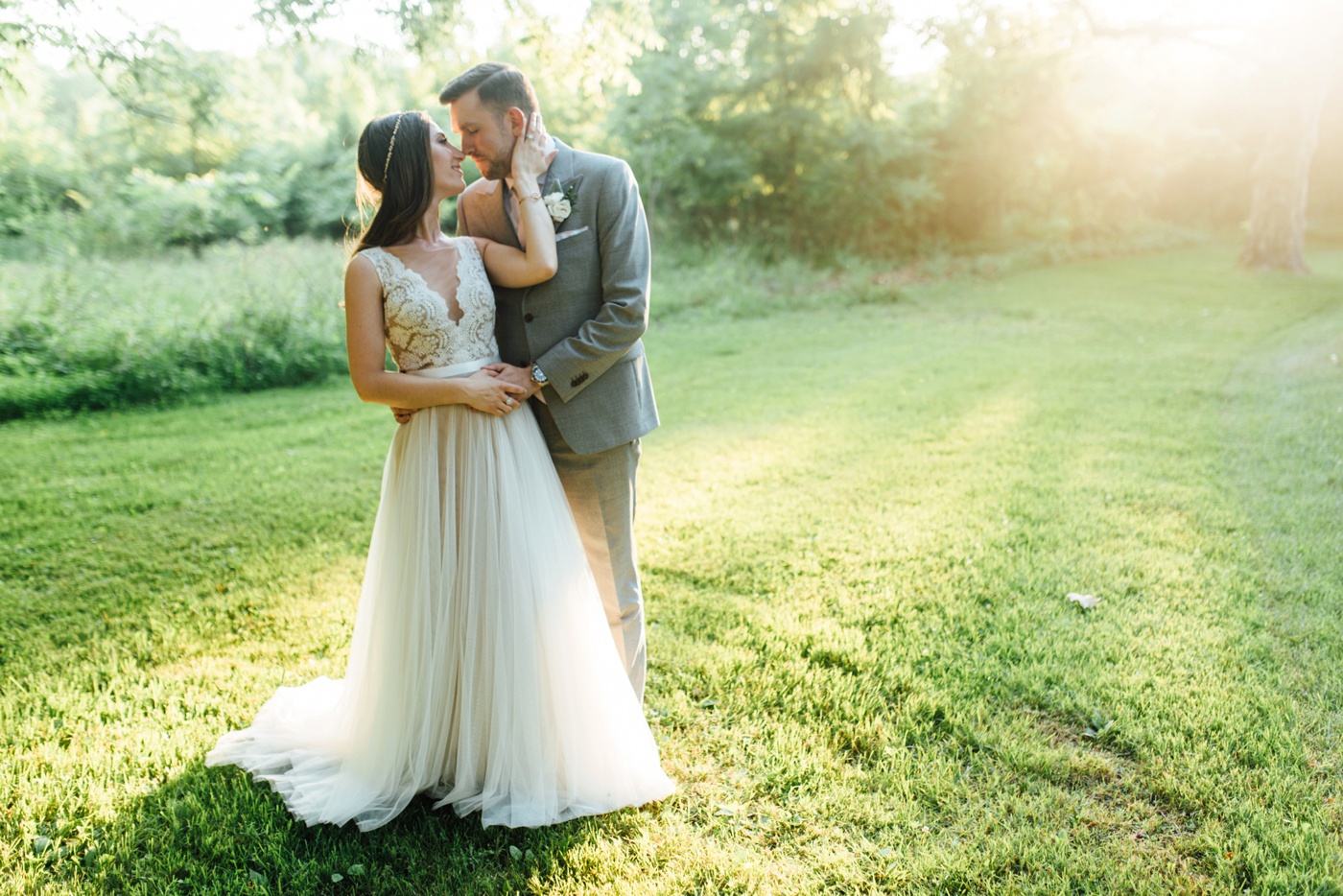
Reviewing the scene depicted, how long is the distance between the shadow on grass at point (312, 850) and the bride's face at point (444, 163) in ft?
7.18

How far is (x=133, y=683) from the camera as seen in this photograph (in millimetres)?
3723

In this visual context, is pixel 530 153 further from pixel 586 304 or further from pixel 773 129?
pixel 773 129

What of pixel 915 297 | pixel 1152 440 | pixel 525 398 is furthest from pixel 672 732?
pixel 915 297

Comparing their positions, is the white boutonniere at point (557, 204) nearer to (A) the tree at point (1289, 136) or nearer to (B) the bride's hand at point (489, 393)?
(B) the bride's hand at point (489, 393)

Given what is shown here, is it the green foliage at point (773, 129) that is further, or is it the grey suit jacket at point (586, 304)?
the green foliage at point (773, 129)

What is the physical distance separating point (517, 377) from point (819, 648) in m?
2.00

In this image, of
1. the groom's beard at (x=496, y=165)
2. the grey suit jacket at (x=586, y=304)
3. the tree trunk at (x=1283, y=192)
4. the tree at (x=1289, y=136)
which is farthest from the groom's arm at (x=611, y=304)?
the tree trunk at (x=1283, y=192)

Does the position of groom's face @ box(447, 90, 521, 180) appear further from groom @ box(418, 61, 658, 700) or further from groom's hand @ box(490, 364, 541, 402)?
groom's hand @ box(490, 364, 541, 402)

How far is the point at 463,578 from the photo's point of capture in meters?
2.82

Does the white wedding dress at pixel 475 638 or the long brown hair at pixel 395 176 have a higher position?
the long brown hair at pixel 395 176

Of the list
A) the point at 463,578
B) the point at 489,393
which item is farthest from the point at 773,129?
the point at 463,578

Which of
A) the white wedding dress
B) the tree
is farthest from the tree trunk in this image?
the white wedding dress

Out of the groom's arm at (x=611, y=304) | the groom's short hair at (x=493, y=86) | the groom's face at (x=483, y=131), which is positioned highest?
the groom's short hair at (x=493, y=86)

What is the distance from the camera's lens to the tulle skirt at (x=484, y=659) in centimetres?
277
